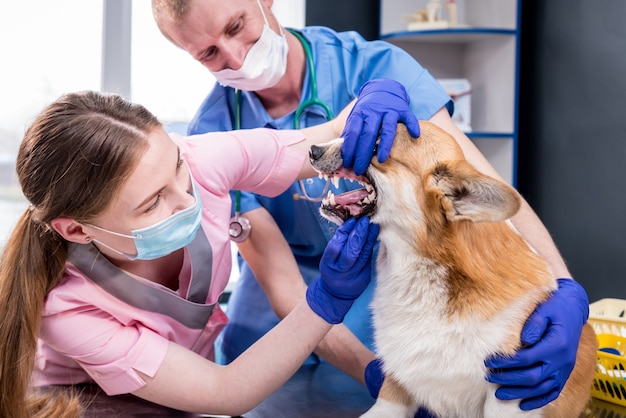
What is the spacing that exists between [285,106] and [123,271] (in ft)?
2.33

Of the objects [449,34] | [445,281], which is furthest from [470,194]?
[449,34]

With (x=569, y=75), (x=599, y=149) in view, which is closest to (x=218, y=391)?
(x=599, y=149)

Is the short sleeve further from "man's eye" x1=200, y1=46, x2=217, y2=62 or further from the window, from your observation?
the window

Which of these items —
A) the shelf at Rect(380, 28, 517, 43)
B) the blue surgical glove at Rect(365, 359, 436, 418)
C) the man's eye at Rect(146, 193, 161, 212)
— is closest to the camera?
the man's eye at Rect(146, 193, 161, 212)

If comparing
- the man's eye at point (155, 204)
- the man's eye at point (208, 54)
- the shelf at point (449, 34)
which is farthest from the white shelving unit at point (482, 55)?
the man's eye at point (155, 204)

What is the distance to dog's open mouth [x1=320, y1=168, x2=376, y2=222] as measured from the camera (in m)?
1.24

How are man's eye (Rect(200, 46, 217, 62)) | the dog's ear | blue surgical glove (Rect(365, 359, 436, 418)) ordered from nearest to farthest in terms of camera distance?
the dog's ear, blue surgical glove (Rect(365, 359, 436, 418)), man's eye (Rect(200, 46, 217, 62))

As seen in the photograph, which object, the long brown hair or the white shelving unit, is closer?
the long brown hair

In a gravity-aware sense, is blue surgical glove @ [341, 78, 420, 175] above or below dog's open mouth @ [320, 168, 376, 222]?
above

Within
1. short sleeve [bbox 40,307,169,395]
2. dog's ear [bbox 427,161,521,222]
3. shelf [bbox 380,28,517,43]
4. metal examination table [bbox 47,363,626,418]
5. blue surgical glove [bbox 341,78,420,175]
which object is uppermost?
shelf [bbox 380,28,517,43]

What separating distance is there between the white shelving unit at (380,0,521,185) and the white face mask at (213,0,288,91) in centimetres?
158

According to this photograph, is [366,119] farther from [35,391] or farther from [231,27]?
[35,391]

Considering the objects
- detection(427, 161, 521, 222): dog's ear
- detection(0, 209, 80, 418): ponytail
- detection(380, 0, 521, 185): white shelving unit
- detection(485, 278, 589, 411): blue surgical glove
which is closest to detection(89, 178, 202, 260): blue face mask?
detection(0, 209, 80, 418): ponytail

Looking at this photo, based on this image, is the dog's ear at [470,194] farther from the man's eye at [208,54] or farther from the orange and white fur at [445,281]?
the man's eye at [208,54]
